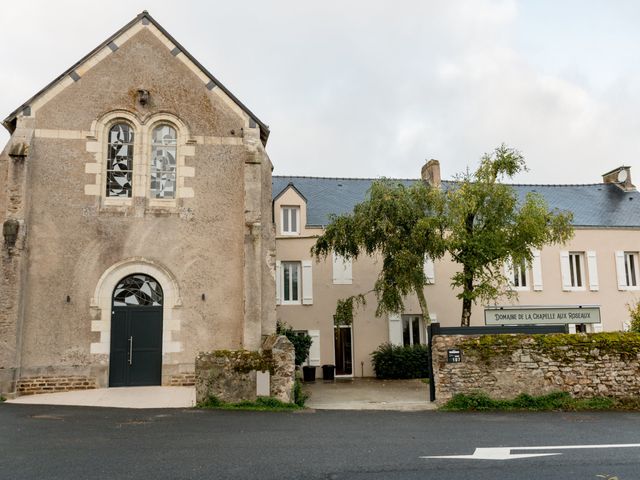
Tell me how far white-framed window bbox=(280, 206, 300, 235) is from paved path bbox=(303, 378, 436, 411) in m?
5.66

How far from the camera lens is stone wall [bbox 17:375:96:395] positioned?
12.7m

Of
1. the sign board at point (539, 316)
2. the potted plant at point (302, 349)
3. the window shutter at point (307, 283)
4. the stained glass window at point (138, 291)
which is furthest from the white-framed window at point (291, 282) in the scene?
the sign board at point (539, 316)

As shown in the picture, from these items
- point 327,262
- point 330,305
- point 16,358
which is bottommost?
point 16,358

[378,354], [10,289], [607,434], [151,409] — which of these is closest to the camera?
[607,434]

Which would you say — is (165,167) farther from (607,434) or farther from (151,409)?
(607,434)

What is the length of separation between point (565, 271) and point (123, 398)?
17.7 meters

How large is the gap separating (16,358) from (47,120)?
18.5ft

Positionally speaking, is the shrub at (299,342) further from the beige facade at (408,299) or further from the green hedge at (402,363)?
the green hedge at (402,363)

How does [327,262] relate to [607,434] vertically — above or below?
above

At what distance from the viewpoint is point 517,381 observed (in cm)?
1162

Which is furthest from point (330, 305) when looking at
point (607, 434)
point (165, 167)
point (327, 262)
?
point (607, 434)

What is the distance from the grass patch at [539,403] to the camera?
1136 cm

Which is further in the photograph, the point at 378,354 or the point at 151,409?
the point at 378,354

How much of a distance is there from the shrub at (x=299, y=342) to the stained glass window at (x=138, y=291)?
21.1 ft
